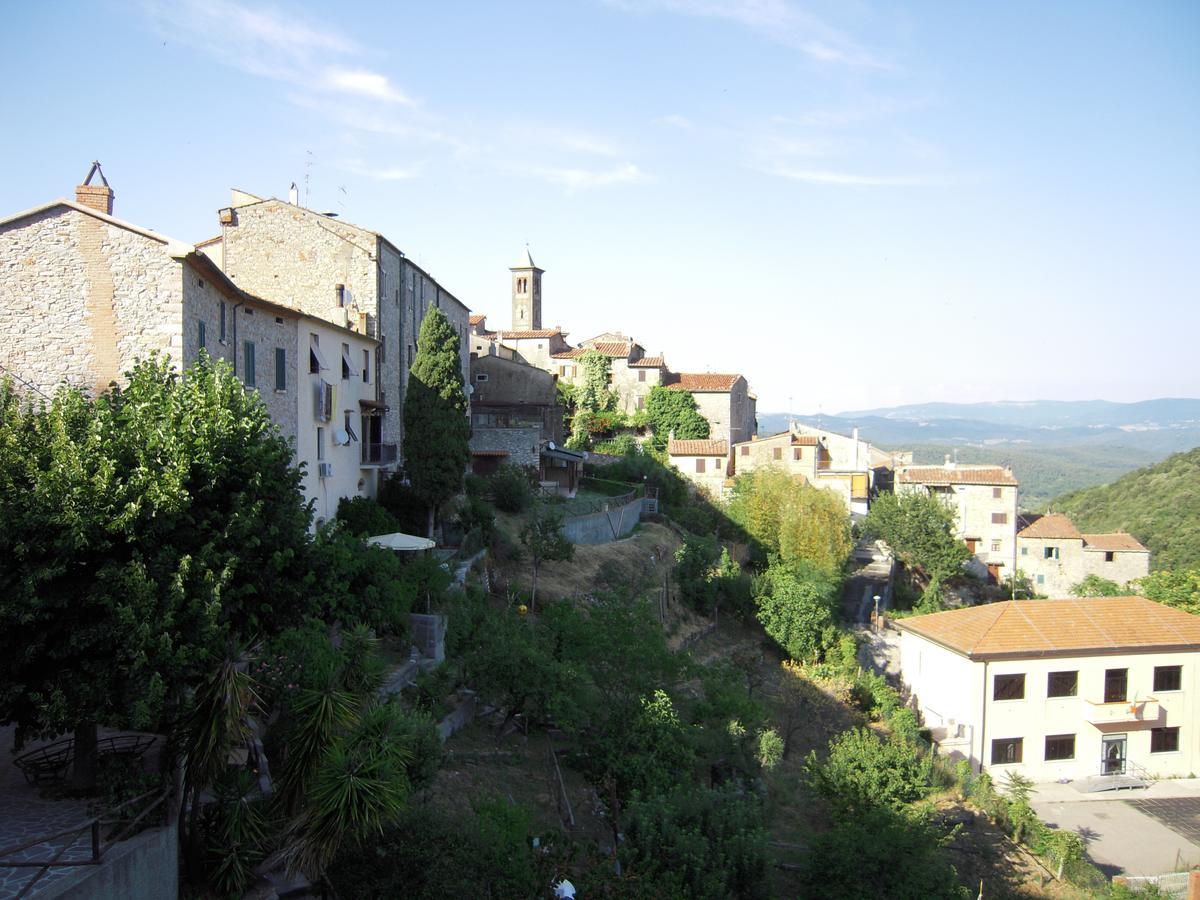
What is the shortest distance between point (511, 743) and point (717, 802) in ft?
16.1

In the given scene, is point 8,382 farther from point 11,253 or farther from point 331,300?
point 331,300

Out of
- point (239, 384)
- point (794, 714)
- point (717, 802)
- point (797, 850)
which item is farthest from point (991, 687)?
point (239, 384)

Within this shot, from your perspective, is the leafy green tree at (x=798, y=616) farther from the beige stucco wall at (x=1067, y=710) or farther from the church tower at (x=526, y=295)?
the church tower at (x=526, y=295)

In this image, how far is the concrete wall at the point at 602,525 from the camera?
3288 centimetres

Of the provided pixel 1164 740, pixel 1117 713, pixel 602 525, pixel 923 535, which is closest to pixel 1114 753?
pixel 1117 713

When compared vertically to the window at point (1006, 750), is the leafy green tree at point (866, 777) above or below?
above

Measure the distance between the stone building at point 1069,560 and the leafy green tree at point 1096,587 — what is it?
1.91ft

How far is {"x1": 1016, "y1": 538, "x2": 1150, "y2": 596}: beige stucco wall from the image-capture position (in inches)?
2002

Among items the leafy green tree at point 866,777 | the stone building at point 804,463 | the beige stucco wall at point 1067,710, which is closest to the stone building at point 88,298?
the leafy green tree at point 866,777

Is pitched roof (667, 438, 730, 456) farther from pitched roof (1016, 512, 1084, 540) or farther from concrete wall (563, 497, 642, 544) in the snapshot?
pitched roof (1016, 512, 1084, 540)

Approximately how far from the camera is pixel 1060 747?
1173 inches

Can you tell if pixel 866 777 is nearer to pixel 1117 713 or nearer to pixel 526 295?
pixel 1117 713

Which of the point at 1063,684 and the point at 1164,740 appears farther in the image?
the point at 1164,740

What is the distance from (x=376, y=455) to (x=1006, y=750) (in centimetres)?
2339
